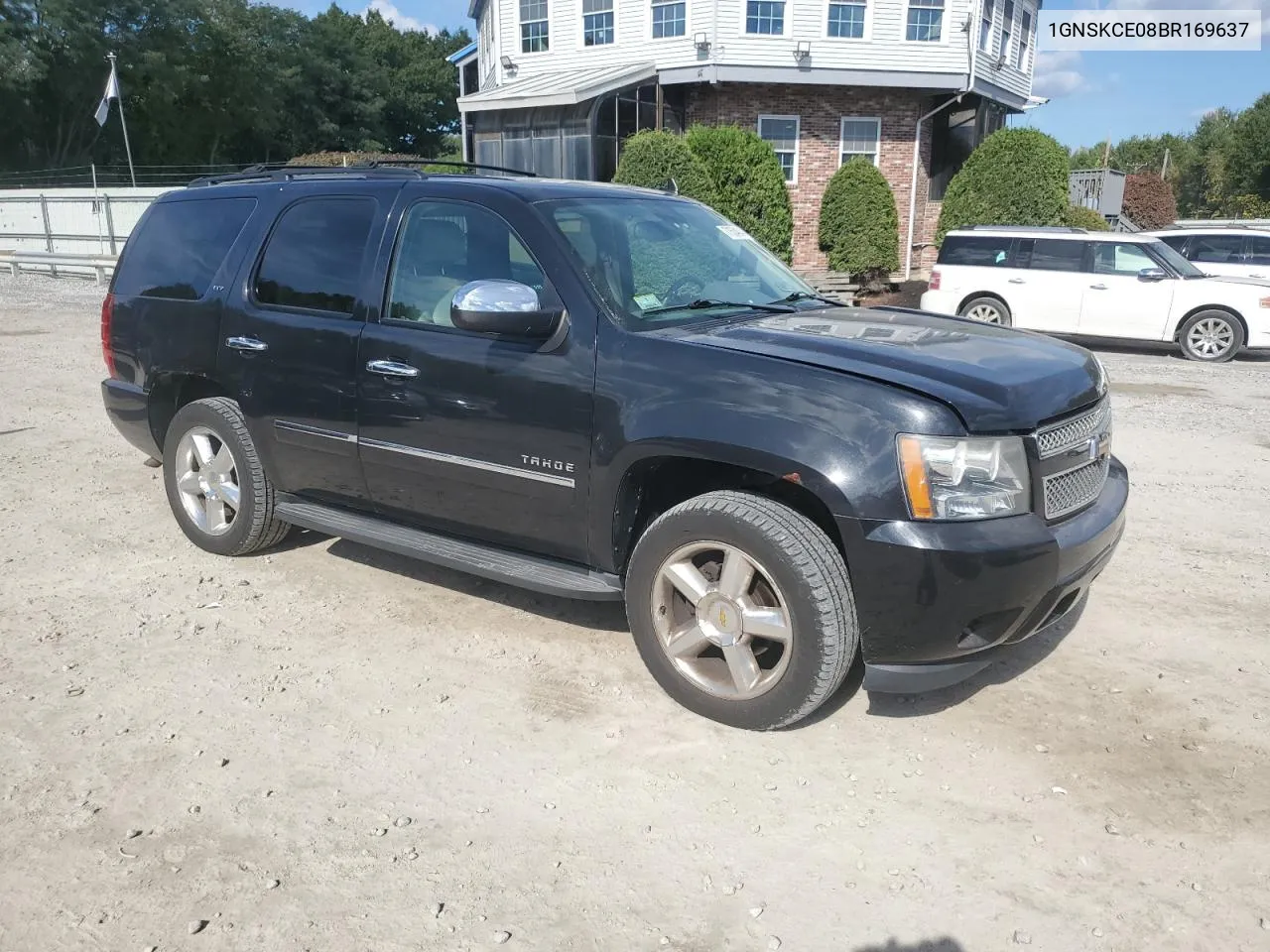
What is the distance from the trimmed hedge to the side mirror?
38329 millimetres

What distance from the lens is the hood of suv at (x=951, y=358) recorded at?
3.17m

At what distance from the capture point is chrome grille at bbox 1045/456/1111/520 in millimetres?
3297

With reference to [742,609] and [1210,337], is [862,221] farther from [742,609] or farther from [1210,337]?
[742,609]

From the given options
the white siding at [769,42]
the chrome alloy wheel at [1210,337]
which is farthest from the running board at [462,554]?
the white siding at [769,42]

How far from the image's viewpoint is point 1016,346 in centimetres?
379

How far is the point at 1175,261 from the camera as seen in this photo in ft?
43.2

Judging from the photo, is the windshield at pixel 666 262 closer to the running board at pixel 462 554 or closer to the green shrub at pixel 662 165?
the running board at pixel 462 554

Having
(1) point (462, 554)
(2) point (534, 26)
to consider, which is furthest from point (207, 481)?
(2) point (534, 26)

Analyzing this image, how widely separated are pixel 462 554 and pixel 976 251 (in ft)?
39.9

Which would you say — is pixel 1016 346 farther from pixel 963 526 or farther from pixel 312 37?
pixel 312 37

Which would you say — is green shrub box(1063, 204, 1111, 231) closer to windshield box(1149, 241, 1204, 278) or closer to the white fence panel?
windshield box(1149, 241, 1204, 278)

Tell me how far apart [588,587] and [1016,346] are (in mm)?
1888

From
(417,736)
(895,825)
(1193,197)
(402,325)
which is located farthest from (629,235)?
(1193,197)

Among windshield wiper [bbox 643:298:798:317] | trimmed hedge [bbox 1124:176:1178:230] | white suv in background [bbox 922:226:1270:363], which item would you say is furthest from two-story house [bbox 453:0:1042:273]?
windshield wiper [bbox 643:298:798:317]
